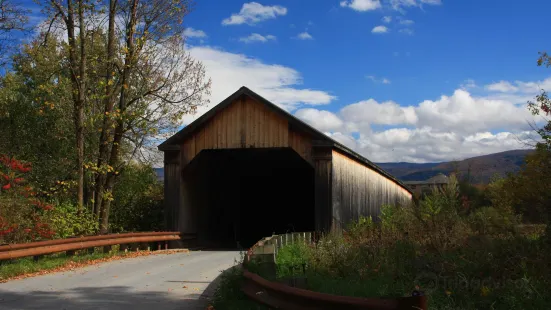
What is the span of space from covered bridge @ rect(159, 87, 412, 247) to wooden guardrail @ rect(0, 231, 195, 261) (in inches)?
75.4

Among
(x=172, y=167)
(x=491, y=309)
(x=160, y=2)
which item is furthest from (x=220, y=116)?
(x=491, y=309)

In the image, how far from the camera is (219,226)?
2481 centimetres

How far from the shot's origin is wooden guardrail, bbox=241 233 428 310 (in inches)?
164

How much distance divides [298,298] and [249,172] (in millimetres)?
22484

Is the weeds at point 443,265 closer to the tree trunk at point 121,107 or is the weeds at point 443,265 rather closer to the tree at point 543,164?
the tree at point 543,164

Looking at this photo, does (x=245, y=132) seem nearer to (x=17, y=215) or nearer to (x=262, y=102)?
(x=262, y=102)

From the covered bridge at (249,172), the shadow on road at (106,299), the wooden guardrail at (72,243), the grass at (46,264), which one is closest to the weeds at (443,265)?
the shadow on road at (106,299)

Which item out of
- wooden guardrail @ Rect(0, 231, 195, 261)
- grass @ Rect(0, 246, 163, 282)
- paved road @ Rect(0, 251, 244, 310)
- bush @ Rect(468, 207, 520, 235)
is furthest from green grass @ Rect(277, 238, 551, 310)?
wooden guardrail @ Rect(0, 231, 195, 261)

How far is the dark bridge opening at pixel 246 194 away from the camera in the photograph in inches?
870

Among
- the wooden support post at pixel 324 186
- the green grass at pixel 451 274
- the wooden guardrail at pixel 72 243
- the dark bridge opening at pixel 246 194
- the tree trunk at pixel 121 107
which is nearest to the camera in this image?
the green grass at pixel 451 274

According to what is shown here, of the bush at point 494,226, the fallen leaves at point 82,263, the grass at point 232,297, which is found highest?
the bush at point 494,226

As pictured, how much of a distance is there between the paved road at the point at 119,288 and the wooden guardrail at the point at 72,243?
3.71 ft

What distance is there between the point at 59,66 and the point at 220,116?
8.57 meters

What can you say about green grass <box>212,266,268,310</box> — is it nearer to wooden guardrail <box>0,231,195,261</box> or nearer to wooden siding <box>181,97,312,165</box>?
wooden guardrail <box>0,231,195,261</box>
